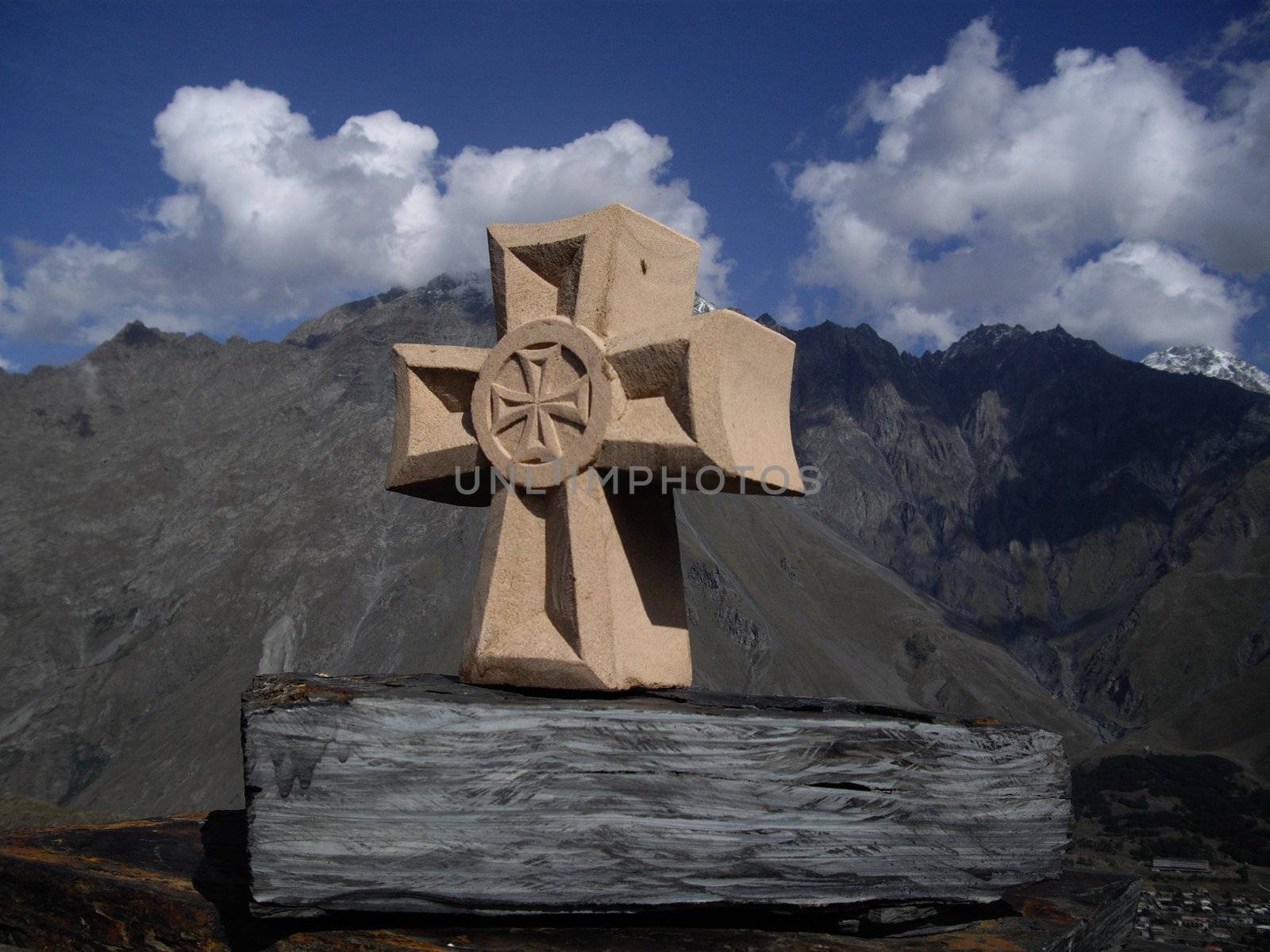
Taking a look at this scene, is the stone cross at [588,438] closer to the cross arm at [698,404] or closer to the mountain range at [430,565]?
the cross arm at [698,404]

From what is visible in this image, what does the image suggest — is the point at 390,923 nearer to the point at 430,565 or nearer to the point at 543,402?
the point at 543,402

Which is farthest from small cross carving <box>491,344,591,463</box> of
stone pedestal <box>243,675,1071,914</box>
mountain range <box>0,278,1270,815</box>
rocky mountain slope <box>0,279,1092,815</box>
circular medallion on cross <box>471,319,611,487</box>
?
mountain range <box>0,278,1270,815</box>

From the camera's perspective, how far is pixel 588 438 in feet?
23.3

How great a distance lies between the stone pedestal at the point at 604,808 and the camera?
5.44 m

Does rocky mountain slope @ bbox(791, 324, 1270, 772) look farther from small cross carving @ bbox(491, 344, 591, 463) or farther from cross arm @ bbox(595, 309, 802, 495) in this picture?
small cross carving @ bbox(491, 344, 591, 463)

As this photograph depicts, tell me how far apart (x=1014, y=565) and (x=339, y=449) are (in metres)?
97.6

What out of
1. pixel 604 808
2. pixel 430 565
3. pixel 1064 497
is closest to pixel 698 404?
pixel 604 808

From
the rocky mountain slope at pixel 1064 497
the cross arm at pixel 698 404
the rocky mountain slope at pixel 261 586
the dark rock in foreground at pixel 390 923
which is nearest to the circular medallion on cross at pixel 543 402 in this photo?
Answer: the cross arm at pixel 698 404

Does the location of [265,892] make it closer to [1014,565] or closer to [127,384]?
[127,384]

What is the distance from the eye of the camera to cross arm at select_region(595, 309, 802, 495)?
6.81 metres

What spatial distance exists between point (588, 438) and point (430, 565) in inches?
2807

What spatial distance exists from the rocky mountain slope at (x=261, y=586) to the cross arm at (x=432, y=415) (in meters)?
52.6

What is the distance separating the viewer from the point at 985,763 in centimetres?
572

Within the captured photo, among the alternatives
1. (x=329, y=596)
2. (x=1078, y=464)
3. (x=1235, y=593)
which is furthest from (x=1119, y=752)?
(x=1078, y=464)
